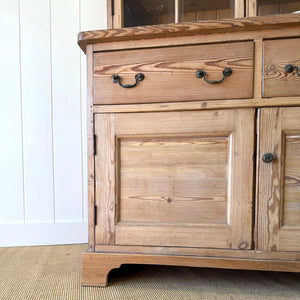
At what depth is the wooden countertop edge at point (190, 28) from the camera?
2.03ft

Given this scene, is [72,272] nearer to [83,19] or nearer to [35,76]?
[35,76]

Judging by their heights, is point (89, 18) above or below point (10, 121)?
above

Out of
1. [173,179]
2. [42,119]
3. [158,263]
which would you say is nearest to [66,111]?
[42,119]

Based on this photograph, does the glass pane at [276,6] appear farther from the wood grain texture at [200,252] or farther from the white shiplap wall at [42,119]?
the wood grain texture at [200,252]

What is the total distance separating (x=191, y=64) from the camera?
26.4 inches

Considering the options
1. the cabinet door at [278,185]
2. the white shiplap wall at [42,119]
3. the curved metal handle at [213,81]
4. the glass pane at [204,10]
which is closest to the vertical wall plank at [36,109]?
the white shiplap wall at [42,119]

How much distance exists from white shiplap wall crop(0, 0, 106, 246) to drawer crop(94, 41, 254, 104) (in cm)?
45

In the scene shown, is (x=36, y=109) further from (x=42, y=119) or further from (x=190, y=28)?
(x=190, y=28)

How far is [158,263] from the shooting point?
0.69 m

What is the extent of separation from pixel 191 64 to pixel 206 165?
303mm

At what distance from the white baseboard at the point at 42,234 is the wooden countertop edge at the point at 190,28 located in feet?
2.76

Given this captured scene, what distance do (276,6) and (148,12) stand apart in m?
0.50

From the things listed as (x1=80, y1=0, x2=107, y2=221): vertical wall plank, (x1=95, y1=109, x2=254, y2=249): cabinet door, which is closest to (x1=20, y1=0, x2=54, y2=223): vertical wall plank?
(x1=80, y1=0, x2=107, y2=221): vertical wall plank

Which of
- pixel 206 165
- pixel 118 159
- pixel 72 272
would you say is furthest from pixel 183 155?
pixel 72 272
